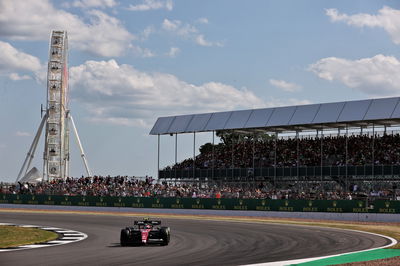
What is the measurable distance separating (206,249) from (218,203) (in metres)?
25.6

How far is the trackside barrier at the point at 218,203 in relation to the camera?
125 feet

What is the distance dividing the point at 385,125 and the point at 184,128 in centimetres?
1611

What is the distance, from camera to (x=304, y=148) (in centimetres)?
5178

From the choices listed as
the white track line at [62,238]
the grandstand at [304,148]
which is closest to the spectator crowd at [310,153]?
the grandstand at [304,148]

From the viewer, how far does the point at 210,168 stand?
183 ft

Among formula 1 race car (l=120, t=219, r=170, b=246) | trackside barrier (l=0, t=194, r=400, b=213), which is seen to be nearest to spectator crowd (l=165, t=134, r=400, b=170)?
trackside barrier (l=0, t=194, r=400, b=213)

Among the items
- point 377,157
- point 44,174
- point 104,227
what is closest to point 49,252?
point 104,227

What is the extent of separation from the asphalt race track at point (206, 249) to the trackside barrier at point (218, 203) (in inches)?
442

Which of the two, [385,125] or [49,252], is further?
[385,125]

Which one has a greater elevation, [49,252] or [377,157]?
[377,157]

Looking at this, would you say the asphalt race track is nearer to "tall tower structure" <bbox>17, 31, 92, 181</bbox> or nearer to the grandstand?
the grandstand

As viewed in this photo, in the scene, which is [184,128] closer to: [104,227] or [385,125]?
[385,125]

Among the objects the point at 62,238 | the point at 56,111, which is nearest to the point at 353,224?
the point at 62,238

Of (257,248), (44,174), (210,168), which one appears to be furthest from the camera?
(44,174)
